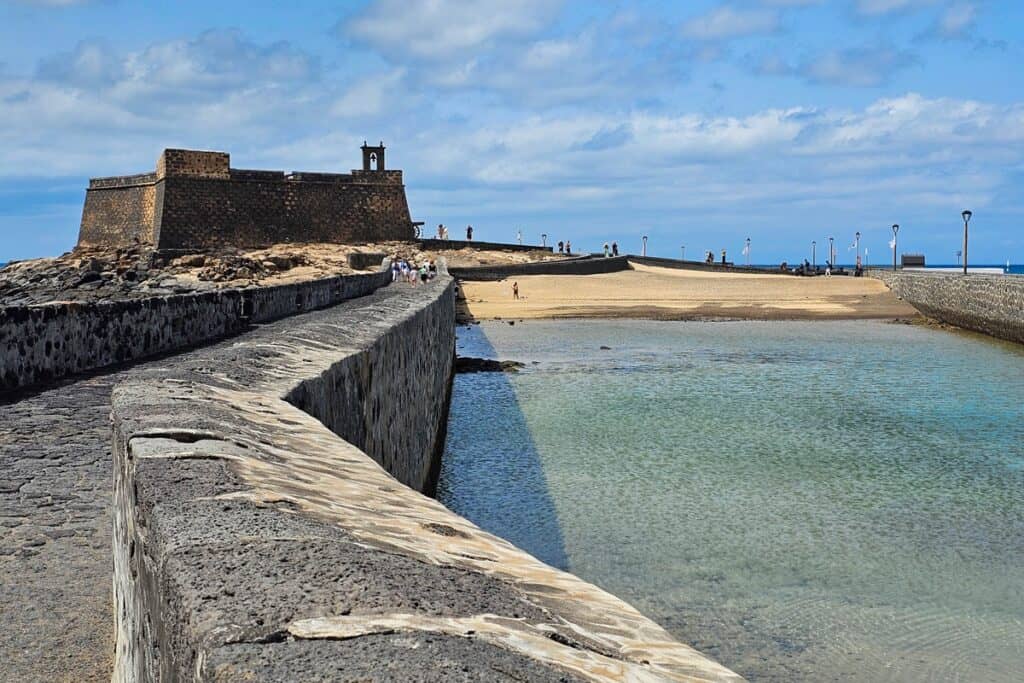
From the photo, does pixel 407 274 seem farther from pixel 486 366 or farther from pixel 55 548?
pixel 55 548

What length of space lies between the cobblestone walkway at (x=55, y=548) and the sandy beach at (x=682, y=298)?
31126 mm

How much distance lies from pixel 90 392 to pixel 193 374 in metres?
3.29

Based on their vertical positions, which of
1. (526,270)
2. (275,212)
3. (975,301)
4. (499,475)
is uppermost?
(275,212)

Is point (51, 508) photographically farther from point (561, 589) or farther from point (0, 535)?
point (561, 589)

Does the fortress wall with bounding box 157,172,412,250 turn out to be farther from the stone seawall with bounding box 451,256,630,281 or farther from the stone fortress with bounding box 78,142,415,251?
the stone seawall with bounding box 451,256,630,281

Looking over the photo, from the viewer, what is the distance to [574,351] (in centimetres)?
2653

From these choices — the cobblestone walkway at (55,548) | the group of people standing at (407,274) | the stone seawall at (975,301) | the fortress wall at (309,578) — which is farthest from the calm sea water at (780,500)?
the group of people standing at (407,274)

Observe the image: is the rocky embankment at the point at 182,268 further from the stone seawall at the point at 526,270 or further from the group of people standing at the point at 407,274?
the stone seawall at the point at 526,270

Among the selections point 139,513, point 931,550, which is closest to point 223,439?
point 139,513

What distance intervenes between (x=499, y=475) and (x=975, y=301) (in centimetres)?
2412

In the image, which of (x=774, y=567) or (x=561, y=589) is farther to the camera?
(x=774, y=567)

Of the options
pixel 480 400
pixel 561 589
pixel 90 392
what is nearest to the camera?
pixel 561 589

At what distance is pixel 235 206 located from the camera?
163 ft

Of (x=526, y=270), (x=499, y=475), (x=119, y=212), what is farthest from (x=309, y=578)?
(x=119, y=212)
